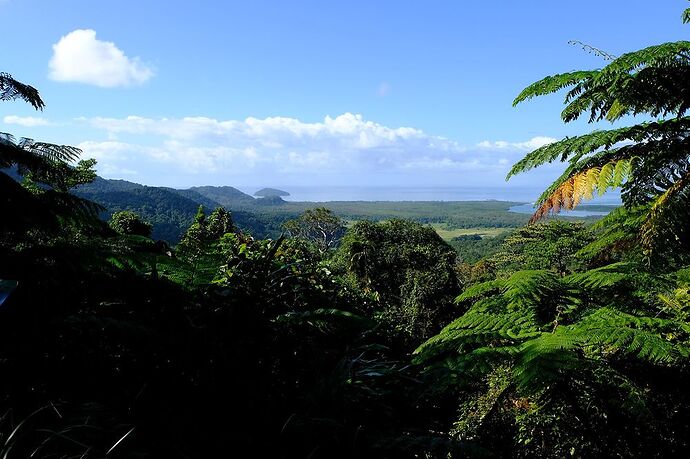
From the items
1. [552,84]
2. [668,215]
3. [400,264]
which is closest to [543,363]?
[668,215]

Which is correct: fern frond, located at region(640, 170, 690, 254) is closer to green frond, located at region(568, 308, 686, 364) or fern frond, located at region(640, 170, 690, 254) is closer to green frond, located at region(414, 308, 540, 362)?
green frond, located at region(568, 308, 686, 364)

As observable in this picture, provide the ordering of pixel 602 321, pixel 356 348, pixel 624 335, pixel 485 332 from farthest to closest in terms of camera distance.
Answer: pixel 356 348 < pixel 485 332 < pixel 602 321 < pixel 624 335

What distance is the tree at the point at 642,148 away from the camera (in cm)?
277

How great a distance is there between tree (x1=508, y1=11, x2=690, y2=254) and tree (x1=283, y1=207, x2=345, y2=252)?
43.5 m

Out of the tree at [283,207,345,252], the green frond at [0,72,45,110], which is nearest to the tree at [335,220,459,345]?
the tree at [283,207,345,252]

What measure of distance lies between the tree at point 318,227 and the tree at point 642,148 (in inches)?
1711

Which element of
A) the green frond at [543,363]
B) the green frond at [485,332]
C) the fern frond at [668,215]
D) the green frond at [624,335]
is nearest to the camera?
the green frond at [543,363]

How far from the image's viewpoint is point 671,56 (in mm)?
2771

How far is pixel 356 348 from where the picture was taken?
9.73ft

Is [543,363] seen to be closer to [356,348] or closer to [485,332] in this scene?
[485,332]

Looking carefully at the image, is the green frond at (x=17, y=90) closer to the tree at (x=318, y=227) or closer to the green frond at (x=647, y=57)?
the green frond at (x=647, y=57)

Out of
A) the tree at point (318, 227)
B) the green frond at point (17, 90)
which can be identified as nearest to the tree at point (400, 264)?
the tree at point (318, 227)

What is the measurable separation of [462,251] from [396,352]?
74052 mm

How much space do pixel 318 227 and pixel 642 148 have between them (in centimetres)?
4602
